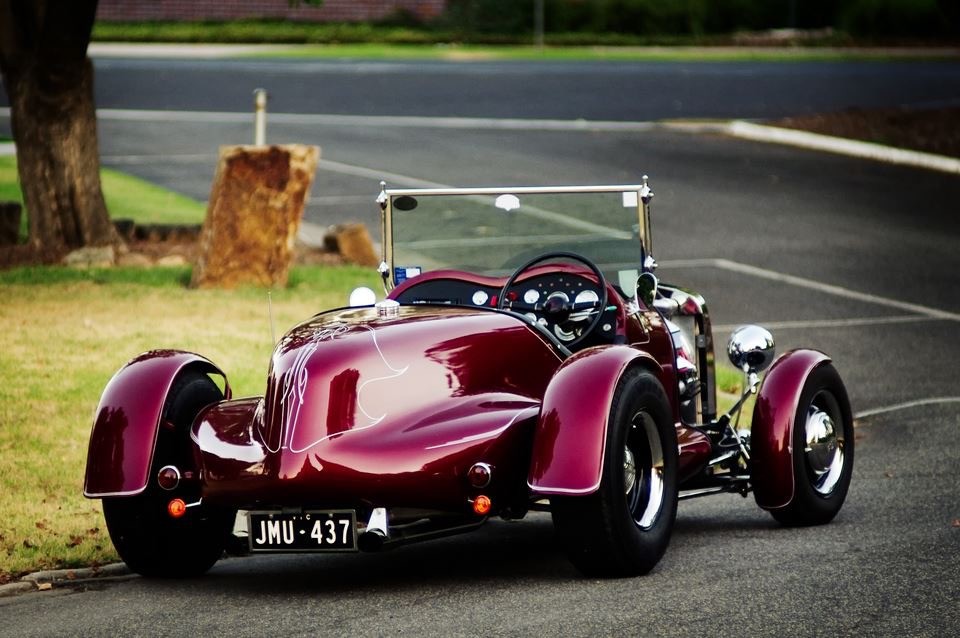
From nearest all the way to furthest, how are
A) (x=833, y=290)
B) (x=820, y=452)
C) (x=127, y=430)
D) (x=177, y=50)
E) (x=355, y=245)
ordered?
(x=127, y=430) → (x=820, y=452) → (x=833, y=290) → (x=355, y=245) → (x=177, y=50)

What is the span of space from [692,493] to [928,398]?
13.9 feet

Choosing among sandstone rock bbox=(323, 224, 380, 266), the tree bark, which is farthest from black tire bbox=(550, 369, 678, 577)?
sandstone rock bbox=(323, 224, 380, 266)

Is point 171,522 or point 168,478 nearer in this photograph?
point 168,478

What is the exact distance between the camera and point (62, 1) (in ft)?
45.8

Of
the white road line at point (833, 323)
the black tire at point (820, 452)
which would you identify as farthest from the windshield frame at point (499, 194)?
the white road line at point (833, 323)

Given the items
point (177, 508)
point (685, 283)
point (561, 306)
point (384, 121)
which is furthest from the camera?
point (384, 121)

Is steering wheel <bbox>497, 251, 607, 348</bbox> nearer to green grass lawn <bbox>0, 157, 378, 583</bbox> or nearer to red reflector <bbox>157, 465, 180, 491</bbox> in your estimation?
red reflector <bbox>157, 465, 180, 491</bbox>

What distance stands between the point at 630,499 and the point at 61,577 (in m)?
2.48

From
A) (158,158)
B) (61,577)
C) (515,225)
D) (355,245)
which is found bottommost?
(61,577)

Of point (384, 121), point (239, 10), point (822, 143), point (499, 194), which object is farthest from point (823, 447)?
point (239, 10)

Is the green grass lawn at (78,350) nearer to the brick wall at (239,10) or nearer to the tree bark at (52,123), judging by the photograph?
the tree bark at (52,123)

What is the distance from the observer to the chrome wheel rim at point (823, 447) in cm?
776

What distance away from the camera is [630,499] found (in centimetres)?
660

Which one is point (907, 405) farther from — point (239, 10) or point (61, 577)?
point (239, 10)
